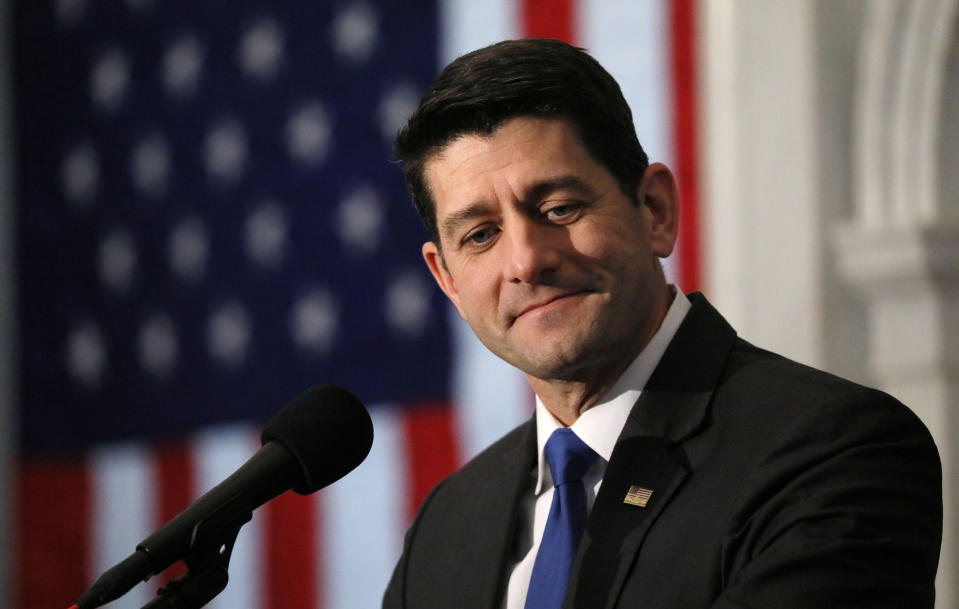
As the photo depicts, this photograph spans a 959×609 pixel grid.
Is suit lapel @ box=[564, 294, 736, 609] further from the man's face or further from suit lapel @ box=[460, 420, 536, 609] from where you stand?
suit lapel @ box=[460, 420, 536, 609]

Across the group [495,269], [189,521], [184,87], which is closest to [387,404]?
[184,87]

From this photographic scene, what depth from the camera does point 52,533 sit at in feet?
16.3

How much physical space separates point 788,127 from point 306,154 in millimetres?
1917

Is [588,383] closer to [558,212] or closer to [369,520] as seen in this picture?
[558,212]

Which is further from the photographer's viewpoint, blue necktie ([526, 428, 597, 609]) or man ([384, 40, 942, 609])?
blue necktie ([526, 428, 597, 609])

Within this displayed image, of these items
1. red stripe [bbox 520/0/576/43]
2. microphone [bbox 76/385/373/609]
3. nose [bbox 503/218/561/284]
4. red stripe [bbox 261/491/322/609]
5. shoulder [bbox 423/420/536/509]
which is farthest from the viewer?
red stripe [bbox 261/491/322/609]

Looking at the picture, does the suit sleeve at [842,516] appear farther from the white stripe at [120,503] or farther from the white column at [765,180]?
the white stripe at [120,503]

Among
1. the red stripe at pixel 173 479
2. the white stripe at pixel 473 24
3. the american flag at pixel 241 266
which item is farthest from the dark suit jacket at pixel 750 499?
the red stripe at pixel 173 479

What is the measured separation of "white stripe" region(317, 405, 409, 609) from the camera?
4184mm

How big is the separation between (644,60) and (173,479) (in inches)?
91.4

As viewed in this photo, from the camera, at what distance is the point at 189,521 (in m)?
1.28

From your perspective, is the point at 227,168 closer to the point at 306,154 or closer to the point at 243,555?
the point at 306,154

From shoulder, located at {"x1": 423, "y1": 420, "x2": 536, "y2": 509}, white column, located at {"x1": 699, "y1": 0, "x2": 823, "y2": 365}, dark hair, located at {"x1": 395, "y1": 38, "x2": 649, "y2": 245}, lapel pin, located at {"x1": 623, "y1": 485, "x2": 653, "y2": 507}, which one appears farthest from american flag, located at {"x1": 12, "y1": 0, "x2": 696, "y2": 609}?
lapel pin, located at {"x1": 623, "y1": 485, "x2": 653, "y2": 507}

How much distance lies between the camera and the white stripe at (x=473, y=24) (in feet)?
13.1
